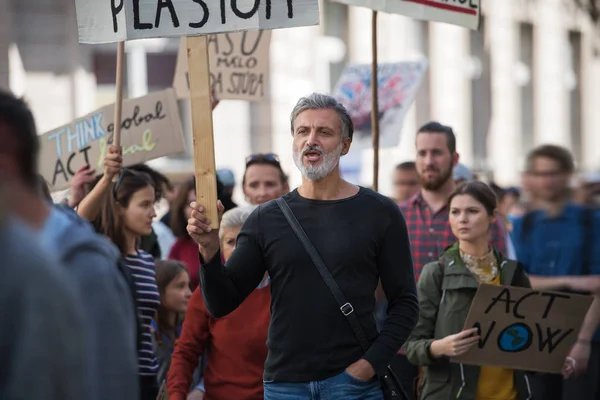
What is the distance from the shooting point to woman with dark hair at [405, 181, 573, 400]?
17.8ft

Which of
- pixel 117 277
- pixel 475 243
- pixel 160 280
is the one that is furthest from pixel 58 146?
pixel 117 277

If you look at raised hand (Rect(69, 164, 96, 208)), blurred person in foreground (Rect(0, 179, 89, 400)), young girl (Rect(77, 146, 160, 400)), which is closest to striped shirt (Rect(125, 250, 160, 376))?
young girl (Rect(77, 146, 160, 400))

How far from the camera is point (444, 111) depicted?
2492 cm

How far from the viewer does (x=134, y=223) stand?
5941 millimetres

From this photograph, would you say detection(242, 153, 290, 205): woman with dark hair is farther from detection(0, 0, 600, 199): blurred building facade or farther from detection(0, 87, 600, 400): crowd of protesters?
detection(0, 0, 600, 199): blurred building facade

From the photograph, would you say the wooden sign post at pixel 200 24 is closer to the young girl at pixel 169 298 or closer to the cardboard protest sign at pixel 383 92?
the young girl at pixel 169 298

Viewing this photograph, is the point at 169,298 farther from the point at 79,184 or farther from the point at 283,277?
the point at 283,277

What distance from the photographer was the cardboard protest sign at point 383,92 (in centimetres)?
904

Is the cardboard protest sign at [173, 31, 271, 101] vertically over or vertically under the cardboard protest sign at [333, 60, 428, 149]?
over

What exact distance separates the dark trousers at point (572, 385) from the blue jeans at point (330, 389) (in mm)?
2723

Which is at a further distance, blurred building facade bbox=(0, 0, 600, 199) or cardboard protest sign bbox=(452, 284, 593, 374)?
blurred building facade bbox=(0, 0, 600, 199)

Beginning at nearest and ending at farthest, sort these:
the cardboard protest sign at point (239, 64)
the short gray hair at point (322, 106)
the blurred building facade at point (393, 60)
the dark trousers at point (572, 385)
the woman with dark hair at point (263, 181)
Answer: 1. the short gray hair at point (322, 106)
2. the woman with dark hair at point (263, 181)
3. the dark trousers at point (572, 385)
4. the cardboard protest sign at point (239, 64)
5. the blurred building facade at point (393, 60)

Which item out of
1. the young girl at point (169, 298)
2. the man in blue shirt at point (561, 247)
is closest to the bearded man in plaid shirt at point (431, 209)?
the man in blue shirt at point (561, 247)

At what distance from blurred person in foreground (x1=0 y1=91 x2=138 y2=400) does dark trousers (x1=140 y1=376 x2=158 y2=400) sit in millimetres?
2627
